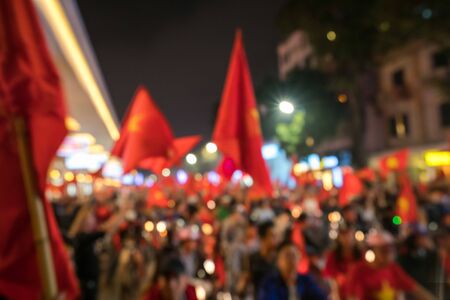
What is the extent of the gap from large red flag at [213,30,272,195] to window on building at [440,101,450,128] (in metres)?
24.5

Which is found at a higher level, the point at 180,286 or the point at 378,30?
the point at 378,30

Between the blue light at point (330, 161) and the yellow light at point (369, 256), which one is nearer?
the yellow light at point (369, 256)

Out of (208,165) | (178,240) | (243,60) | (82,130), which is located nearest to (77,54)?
(178,240)

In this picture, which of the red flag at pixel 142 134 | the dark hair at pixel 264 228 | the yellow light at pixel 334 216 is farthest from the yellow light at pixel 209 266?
the yellow light at pixel 334 216

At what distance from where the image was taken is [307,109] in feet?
114

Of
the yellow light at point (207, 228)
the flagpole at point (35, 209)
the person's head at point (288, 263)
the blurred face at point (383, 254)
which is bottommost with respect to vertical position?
the yellow light at point (207, 228)

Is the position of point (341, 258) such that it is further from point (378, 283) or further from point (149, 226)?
point (149, 226)

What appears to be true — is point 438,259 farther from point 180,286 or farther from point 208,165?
point 208,165

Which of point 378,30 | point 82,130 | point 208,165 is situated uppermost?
point 378,30

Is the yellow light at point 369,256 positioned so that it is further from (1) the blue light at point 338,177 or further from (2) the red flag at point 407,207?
(1) the blue light at point 338,177

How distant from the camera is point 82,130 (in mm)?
36656

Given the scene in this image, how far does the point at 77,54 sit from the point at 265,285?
13402mm

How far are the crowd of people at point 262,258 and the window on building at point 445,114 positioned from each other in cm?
1820

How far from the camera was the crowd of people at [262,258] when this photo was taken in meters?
4.48
